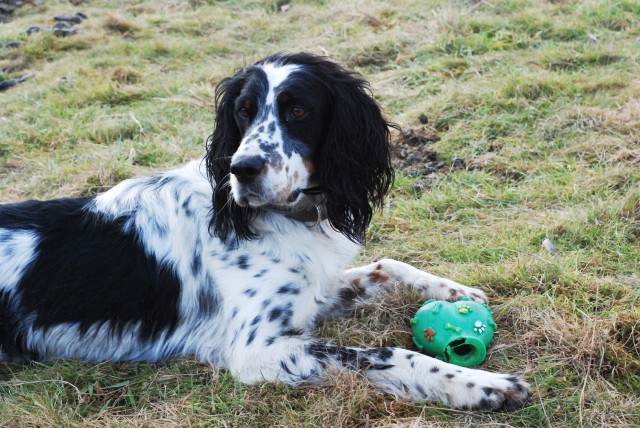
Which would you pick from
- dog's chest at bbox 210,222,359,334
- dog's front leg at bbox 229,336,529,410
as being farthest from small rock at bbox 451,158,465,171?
dog's front leg at bbox 229,336,529,410

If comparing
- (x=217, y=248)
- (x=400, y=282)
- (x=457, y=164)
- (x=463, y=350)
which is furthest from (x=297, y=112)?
(x=457, y=164)

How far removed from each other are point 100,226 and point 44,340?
1.86 ft

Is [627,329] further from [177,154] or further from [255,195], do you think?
[177,154]

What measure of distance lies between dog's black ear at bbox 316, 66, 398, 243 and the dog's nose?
0.42 meters

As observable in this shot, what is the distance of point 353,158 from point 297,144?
286mm

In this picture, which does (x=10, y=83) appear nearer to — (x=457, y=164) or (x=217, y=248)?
(x=457, y=164)

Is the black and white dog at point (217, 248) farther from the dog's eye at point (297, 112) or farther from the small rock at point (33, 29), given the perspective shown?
the small rock at point (33, 29)

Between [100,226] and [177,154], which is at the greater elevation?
[100,226]

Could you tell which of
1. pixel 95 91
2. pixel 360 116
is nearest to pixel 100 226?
pixel 360 116

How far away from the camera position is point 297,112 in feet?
10.9

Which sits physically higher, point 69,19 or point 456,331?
point 456,331

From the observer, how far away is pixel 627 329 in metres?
3.07

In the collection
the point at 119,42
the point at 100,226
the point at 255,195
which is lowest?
the point at 119,42

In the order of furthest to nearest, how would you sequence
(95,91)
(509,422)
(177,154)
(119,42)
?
(119,42) → (95,91) → (177,154) → (509,422)
